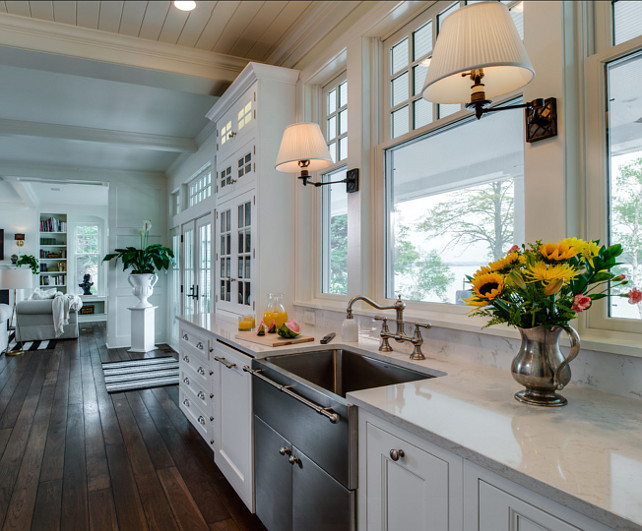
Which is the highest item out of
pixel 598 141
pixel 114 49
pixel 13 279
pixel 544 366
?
pixel 114 49

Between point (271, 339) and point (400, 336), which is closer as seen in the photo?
point (400, 336)

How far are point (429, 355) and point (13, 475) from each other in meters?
2.63

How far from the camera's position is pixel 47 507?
2.35 metres

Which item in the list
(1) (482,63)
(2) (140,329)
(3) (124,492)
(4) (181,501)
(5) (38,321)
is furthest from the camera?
(5) (38,321)

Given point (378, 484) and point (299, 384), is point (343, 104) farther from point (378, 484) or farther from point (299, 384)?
point (378, 484)

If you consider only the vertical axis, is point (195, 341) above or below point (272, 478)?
above

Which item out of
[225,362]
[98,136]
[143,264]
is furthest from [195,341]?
[143,264]

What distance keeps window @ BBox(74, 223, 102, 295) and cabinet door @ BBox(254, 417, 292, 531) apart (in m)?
10.4

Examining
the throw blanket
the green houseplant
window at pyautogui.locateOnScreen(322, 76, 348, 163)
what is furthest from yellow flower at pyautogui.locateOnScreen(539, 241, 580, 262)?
the throw blanket

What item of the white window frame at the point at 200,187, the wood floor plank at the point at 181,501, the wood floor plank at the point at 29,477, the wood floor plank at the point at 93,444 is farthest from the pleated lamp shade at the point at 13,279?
the wood floor plank at the point at 181,501

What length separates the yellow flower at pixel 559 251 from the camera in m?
1.14

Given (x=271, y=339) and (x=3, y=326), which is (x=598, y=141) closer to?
(x=271, y=339)

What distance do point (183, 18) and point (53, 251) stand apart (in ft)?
31.8

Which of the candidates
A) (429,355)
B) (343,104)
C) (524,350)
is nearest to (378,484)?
(524,350)
